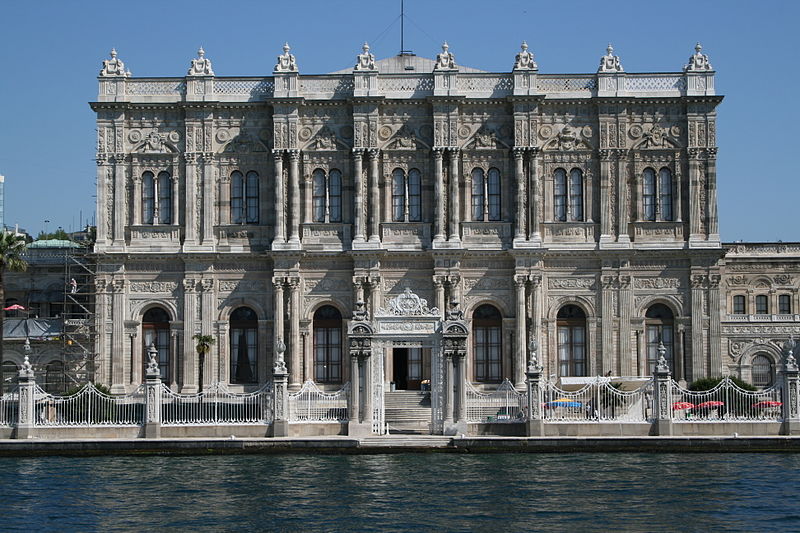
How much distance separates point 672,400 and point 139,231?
2192cm

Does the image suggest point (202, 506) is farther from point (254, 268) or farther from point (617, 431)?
point (254, 268)

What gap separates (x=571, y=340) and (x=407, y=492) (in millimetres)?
20916

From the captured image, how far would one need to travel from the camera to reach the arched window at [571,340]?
4744 centimetres

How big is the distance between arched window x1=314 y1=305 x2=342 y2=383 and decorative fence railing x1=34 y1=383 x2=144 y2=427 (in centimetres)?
1263

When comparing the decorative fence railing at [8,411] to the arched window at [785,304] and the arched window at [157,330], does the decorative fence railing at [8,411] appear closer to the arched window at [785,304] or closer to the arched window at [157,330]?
the arched window at [157,330]

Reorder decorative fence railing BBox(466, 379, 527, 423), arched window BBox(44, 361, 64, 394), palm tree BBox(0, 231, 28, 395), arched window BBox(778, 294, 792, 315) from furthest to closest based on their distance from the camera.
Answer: arched window BBox(778, 294, 792, 315), arched window BBox(44, 361, 64, 394), palm tree BBox(0, 231, 28, 395), decorative fence railing BBox(466, 379, 527, 423)

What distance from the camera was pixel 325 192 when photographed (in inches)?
1880

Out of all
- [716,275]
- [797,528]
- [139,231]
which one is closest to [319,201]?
[139,231]

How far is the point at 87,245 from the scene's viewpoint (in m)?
52.2

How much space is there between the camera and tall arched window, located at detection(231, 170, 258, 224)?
158 feet

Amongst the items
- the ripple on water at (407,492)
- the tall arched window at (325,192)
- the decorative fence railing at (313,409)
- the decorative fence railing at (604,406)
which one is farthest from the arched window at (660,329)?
the decorative fence railing at (313,409)

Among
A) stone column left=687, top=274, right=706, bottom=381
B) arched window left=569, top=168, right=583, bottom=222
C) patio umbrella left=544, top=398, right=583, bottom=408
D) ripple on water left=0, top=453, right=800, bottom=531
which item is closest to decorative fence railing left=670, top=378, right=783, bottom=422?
ripple on water left=0, top=453, right=800, bottom=531

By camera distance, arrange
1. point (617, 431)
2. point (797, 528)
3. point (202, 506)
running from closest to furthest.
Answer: point (797, 528) → point (202, 506) → point (617, 431)

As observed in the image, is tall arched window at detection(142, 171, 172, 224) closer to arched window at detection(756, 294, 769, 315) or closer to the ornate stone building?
the ornate stone building
